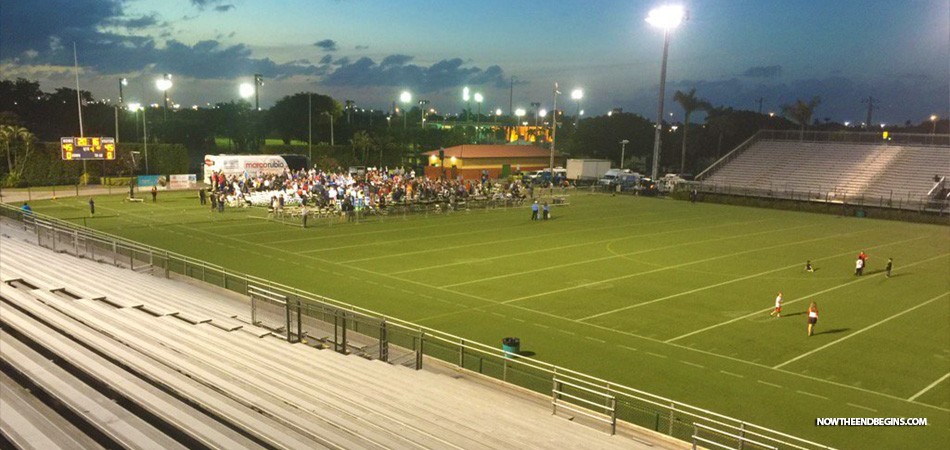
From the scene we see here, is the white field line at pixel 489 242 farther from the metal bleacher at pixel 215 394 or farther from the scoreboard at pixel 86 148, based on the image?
the scoreboard at pixel 86 148

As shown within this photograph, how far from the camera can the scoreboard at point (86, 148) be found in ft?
157

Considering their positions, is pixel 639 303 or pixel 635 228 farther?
pixel 635 228

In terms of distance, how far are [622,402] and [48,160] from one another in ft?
198

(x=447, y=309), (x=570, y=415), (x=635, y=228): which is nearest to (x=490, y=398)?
(x=570, y=415)

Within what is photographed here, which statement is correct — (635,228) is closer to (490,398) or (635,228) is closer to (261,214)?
(261,214)

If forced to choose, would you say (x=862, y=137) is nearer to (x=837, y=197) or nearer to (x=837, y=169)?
(x=837, y=169)

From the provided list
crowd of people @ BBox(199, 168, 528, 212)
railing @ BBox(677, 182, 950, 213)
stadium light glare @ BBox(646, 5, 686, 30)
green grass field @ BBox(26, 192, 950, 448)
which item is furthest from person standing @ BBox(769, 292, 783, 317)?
stadium light glare @ BBox(646, 5, 686, 30)

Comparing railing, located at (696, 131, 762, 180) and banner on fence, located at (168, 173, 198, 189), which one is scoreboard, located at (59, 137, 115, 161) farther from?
railing, located at (696, 131, 762, 180)

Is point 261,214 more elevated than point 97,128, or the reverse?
point 97,128

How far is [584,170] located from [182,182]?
4083 cm

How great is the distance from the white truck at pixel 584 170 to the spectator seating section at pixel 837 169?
1214 centimetres

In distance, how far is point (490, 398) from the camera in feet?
36.7

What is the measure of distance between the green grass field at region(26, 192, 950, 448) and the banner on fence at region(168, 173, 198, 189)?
12966mm

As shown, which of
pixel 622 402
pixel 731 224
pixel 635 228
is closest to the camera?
pixel 622 402
